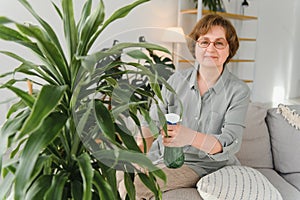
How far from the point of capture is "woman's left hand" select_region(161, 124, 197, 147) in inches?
37.5

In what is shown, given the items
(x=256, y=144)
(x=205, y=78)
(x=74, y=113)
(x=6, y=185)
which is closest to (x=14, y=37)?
(x=74, y=113)

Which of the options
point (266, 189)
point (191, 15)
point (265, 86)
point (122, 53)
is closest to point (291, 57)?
point (265, 86)

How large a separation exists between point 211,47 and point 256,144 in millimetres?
979

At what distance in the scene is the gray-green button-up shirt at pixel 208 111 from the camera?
3.05 feet

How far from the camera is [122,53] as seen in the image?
772 millimetres

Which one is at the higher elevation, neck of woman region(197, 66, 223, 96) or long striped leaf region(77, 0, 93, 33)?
long striped leaf region(77, 0, 93, 33)

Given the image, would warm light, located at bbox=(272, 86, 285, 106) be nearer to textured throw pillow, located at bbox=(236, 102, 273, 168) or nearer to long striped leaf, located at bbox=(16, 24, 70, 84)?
textured throw pillow, located at bbox=(236, 102, 273, 168)

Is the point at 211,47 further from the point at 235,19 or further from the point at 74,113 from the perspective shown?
the point at 235,19

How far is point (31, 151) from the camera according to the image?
0.62m

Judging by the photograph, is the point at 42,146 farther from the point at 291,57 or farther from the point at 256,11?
the point at 291,57

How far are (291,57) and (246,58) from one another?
0.72 metres

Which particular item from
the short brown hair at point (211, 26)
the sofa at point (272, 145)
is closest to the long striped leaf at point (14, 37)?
the short brown hair at point (211, 26)

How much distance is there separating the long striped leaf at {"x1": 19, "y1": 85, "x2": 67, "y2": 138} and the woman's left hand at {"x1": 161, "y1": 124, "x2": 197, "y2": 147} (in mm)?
378

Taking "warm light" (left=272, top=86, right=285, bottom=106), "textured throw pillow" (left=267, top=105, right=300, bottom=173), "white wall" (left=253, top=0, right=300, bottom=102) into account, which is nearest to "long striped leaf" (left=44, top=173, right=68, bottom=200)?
"textured throw pillow" (left=267, top=105, right=300, bottom=173)
